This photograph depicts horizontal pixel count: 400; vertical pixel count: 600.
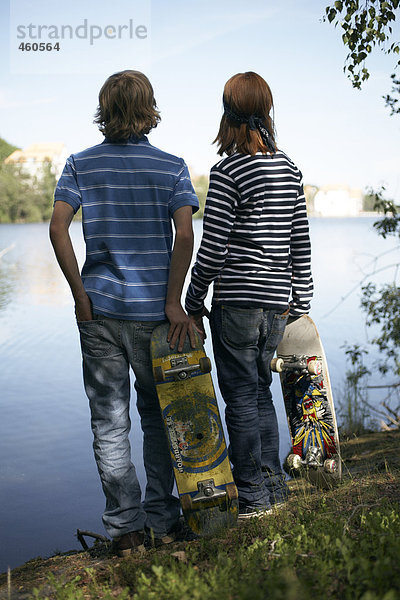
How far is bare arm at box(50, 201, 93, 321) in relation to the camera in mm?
2861

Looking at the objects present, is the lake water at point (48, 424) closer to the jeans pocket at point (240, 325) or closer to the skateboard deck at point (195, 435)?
the skateboard deck at point (195, 435)

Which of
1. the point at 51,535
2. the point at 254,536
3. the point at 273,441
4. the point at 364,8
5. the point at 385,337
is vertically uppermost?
the point at 364,8

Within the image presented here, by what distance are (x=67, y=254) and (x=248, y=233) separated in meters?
0.83

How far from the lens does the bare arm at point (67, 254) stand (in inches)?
113

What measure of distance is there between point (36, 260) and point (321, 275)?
13.9 m

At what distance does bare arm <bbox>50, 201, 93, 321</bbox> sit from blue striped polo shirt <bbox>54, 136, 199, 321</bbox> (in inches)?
1.4

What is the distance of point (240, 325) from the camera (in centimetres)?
306

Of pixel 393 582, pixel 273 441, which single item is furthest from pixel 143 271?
pixel 393 582

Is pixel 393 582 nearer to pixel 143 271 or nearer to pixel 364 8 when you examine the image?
pixel 143 271

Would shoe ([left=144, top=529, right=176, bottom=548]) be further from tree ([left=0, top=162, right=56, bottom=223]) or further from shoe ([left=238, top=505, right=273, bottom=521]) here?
tree ([left=0, top=162, right=56, bottom=223])

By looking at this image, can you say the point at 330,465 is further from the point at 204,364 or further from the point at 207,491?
the point at 204,364

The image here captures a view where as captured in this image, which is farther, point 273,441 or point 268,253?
point 273,441

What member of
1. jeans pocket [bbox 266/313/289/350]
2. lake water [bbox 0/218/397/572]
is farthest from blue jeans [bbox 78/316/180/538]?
lake water [bbox 0/218/397/572]

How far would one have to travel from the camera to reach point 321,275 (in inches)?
998
